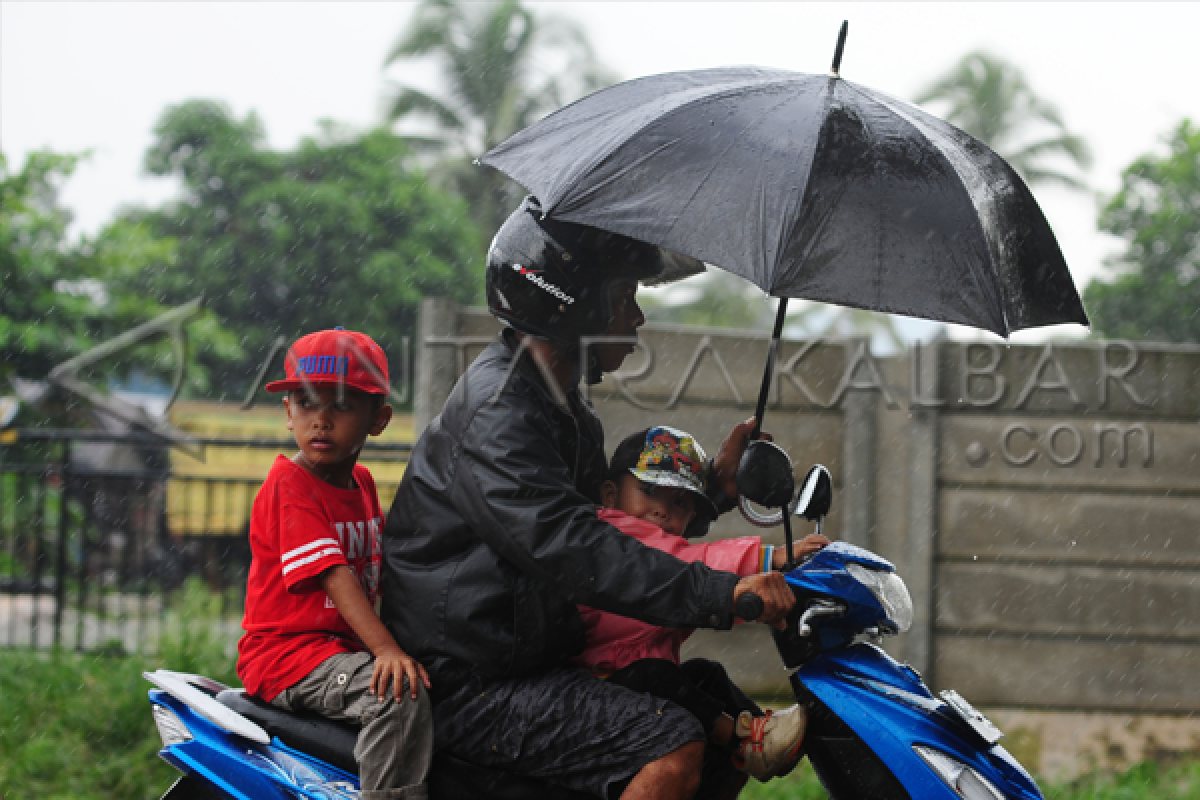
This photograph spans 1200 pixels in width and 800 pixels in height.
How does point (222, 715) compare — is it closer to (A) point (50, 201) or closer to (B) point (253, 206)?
(A) point (50, 201)

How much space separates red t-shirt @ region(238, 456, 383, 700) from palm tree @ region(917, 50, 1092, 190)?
2541 cm

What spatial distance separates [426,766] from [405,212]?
25.3 m

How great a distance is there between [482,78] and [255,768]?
86.7ft

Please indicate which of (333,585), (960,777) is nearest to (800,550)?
(960,777)

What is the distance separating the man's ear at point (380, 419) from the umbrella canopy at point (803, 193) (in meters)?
0.69

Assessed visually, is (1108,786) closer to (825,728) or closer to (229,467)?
(825,728)

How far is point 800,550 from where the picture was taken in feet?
8.75

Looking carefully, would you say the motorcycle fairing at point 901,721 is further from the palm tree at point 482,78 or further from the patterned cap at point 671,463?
the palm tree at point 482,78

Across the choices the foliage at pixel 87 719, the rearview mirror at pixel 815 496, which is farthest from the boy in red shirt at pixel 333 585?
the foliage at pixel 87 719

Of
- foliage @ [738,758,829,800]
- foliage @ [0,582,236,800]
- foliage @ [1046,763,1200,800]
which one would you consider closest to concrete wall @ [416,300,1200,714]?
foliage @ [1046,763,1200,800]

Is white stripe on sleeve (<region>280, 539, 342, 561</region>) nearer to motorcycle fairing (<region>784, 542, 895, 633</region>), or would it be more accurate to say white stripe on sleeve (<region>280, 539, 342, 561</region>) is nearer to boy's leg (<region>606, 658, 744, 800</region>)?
boy's leg (<region>606, 658, 744, 800</region>)

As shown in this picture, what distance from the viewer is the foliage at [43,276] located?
9734mm

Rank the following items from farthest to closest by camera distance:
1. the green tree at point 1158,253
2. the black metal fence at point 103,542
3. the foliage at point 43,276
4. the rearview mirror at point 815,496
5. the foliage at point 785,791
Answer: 1. the green tree at point 1158,253
2. the foliage at point 43,276
3. the black metal fence at point 103,542
4. the foliage at point 785,791
5. the rearview mirror at point 815,496

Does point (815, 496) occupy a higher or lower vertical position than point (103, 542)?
higher
